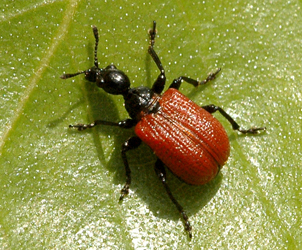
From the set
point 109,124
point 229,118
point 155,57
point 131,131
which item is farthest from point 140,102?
point 229,118

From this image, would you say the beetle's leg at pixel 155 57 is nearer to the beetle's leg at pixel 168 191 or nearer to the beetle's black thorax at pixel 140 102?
the beetle's black thorax at pixel 140 102

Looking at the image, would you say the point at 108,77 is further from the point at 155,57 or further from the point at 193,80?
the point at 193,80

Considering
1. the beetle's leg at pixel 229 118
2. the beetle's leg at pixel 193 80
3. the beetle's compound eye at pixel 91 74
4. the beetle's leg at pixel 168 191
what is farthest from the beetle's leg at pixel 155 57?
the beetle's leg at pixel 168 191

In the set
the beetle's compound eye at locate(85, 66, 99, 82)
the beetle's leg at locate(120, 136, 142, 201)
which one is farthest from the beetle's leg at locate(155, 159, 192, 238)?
the beetle's compound eye at locate(85, 66, 99, 82)

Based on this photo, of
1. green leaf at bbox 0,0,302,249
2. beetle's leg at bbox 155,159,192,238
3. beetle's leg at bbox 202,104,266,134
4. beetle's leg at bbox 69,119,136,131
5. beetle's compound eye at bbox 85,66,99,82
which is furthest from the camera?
beetle's leg at bbox 202,104,266,134

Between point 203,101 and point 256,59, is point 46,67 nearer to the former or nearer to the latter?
point 203,101

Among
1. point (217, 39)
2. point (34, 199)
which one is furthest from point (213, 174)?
point (34, 199)

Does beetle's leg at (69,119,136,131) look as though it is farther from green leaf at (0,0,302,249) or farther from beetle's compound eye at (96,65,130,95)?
beetle's compound eye at (96,65,130,95)
